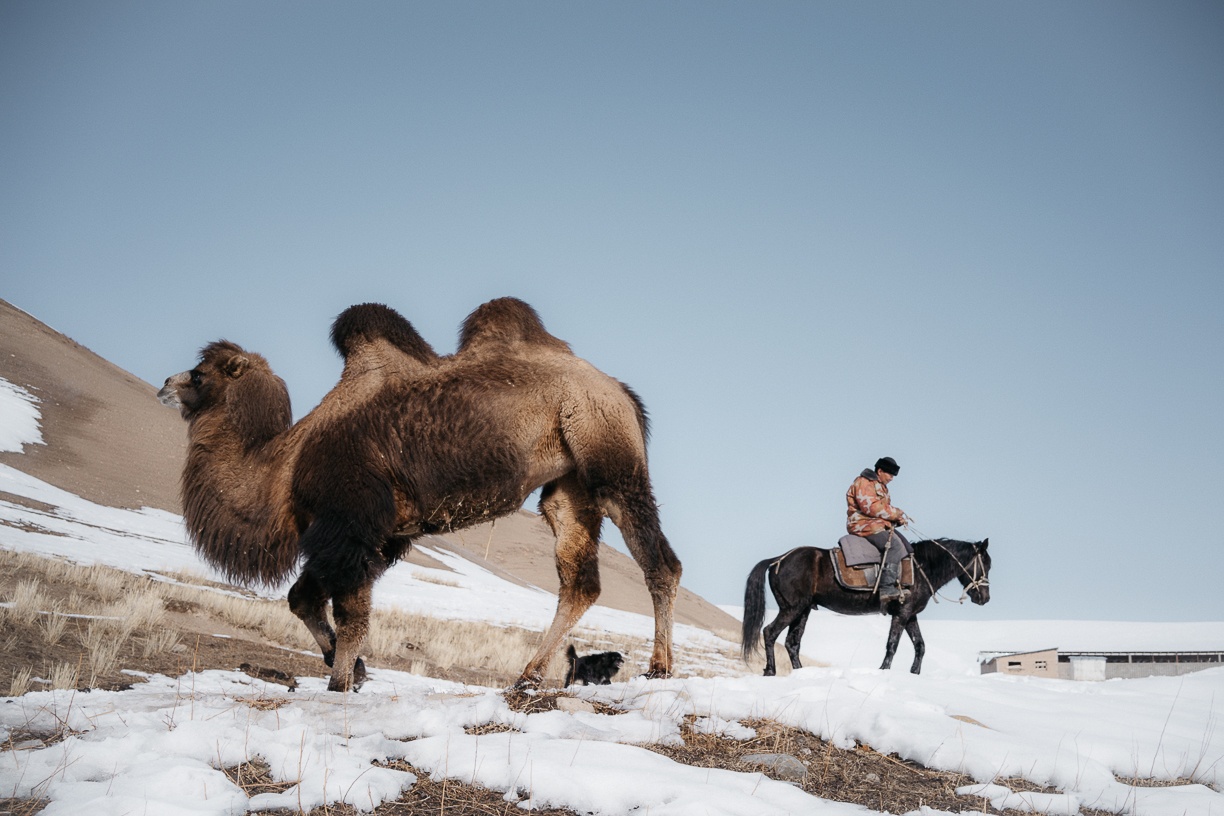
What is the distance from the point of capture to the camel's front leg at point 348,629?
20.5 ft

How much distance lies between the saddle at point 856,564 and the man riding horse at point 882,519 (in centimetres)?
11

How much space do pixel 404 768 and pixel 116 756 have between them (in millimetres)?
1117

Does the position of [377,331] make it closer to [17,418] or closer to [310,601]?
[310,601]

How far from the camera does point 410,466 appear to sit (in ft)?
21.1

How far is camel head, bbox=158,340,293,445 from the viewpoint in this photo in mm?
7309

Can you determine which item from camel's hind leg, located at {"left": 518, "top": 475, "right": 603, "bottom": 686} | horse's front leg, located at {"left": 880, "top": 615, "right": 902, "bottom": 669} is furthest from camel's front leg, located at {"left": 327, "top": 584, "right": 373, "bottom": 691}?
horse's front leg, located at {"left": 880, "top": 615, "right": 902, "bottom": 669}

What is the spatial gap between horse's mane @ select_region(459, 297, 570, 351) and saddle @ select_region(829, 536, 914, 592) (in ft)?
24.4

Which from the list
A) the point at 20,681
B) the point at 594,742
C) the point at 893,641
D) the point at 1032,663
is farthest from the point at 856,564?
the point at 1032,663

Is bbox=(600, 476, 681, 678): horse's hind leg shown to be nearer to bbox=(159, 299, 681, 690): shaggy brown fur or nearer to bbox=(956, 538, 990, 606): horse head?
bbox=(159, 299, 681, 690): shaggy brown fur

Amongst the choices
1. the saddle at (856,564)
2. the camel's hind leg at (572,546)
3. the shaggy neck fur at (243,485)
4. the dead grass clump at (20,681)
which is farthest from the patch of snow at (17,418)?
the camel's hind leg at (572,546)

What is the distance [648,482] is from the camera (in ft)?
22.6

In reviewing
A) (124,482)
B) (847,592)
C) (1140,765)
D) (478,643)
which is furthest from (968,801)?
(124,482)

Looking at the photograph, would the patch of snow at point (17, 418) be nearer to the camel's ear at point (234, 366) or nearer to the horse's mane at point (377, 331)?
the camel's ear at point (234, 366)

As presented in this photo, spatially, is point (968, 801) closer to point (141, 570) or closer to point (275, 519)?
point (275, 519)
